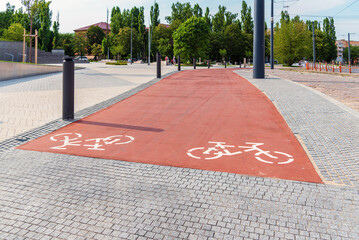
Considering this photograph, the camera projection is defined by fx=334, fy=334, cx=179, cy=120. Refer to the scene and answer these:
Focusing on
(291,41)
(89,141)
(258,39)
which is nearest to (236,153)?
(89,141)

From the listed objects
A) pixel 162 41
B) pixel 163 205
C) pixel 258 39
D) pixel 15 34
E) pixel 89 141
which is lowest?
pixel 163 205

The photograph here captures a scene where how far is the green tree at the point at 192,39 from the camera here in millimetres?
60406

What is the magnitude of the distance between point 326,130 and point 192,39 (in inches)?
2157

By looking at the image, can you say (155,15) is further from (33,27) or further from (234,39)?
(33,27)

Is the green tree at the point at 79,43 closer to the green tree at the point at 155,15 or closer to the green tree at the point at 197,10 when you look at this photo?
the green tree at the point at 155,15

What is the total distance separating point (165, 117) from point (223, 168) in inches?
172

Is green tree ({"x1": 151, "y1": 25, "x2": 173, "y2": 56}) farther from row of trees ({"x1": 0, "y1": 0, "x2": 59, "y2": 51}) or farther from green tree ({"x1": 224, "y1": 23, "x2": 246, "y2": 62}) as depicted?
row of trees ({"x1": 0, "y1": 0, "x2": 59, "y2": 51})

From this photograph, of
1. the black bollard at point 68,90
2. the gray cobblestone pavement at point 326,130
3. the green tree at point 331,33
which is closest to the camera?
the gray cobblestone pavement at point 326,130

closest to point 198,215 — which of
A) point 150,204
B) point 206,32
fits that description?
point 150,204

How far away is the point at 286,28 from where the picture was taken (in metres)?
52.0

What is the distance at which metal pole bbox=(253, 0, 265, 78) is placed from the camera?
1980 cm

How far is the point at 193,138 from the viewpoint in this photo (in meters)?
7.44

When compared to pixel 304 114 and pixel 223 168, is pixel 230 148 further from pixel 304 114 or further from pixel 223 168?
pixel 304 114

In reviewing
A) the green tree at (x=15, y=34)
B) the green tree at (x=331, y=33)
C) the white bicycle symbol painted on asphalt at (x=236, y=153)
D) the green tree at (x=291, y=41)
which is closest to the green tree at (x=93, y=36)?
the green tree at (x=15, y=34)
